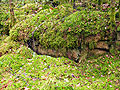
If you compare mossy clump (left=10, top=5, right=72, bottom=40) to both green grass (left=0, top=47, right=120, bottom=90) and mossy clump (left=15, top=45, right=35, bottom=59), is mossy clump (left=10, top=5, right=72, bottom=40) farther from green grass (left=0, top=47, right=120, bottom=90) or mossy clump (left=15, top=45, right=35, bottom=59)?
green grass (left=0, top=47, right=120, bottom=90)

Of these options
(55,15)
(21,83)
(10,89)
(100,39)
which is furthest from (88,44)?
(10,89)

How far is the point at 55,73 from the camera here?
417 centimetres

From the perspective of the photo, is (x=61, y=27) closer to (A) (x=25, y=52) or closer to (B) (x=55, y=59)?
(B) (x=55, y=59)

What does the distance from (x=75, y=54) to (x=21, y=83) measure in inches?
106

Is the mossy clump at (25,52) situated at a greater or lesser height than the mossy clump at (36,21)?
lesser

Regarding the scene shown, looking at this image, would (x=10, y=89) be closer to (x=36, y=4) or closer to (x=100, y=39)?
(x=100, y=39)

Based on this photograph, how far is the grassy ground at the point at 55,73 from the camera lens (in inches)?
136

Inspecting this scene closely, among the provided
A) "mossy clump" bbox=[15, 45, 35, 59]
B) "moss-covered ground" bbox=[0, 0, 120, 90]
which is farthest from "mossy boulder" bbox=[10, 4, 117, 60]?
"mossy clump" bbox=[15, 45, 35, 59]

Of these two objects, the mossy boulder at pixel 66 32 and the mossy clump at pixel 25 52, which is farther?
the mossy clump at pixel 25 52

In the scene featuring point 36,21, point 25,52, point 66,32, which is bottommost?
point 25,52

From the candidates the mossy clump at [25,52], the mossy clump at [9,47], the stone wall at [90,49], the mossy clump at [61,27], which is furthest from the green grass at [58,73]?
the mossy clump at [61,27]

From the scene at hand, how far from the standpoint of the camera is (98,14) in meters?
5.30

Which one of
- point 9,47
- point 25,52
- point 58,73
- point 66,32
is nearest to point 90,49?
point 66,32

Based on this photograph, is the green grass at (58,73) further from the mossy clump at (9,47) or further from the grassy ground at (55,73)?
the mossy clump at (9,47)
